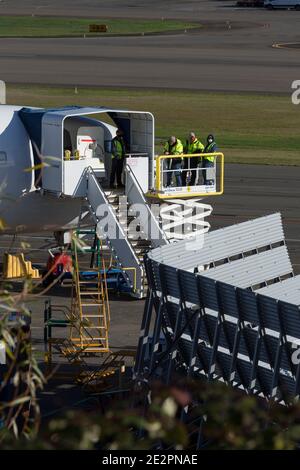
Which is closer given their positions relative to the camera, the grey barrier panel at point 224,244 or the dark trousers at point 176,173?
the grey barrier panel at point 224,244

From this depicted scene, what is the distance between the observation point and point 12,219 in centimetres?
3678

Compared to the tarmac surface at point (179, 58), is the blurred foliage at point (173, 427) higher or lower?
higher

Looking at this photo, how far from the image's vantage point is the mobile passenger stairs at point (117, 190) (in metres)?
35.8

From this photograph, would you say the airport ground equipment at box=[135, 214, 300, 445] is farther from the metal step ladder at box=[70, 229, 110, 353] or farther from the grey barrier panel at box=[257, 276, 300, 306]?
the metal step ladder at box=[70, 229, 110, 353]

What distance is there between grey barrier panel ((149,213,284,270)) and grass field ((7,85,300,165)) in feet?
111

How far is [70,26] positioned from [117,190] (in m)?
103

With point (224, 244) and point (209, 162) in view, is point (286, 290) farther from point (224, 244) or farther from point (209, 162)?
point (209, 162)

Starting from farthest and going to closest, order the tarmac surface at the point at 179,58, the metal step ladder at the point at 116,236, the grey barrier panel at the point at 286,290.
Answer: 1. the tarmac surface at the point at 179,58
2. the metal step ladder at the point at 116,236
3. the grey barrier panel at the point at 286,290

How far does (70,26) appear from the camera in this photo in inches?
5428

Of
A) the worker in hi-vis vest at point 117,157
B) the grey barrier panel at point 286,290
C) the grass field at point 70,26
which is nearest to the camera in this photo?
the grey barrier panel at point 286,290

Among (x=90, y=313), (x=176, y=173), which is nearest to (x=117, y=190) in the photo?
(x=176, y=173)

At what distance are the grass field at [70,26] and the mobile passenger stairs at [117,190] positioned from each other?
300 feet

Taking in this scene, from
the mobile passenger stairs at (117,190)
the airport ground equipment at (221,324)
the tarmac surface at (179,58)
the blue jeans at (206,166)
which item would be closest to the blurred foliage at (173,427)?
the airport ground equipment at (221,324)

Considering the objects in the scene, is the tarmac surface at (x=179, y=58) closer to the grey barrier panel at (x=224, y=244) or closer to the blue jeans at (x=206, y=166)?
the blue jeans at (x=206, y=166)
